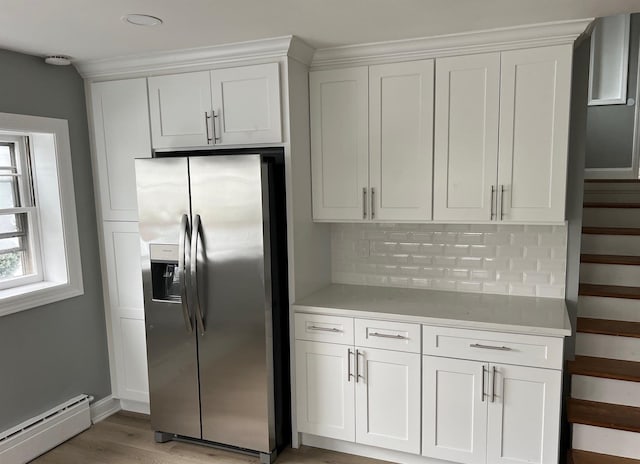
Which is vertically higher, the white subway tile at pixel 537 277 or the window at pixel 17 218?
the window at pixel 17 218

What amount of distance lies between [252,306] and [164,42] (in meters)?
1.51

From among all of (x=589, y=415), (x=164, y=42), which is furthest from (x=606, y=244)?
(x=164, y=42)

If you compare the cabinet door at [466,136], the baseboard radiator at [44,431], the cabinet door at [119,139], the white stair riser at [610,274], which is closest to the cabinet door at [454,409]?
the cabinet door at [466,136]

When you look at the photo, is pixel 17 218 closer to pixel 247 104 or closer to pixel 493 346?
pixel 247 104

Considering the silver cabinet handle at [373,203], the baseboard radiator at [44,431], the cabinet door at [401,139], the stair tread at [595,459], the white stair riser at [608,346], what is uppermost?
the cabinet door at [401,139]

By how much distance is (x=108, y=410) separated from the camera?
3.49 meters

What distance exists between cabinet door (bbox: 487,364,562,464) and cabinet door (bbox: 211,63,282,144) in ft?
5.75

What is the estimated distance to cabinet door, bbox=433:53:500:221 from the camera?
2.60 m

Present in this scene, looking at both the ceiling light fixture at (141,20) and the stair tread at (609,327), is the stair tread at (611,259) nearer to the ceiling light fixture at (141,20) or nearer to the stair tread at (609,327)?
the stair tread at (609,327)

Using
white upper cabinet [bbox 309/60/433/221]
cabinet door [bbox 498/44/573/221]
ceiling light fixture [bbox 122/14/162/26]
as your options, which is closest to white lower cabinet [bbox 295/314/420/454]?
white upper cabinet [bbox 309/60/433/221]

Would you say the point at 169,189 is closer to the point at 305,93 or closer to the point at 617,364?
the point at 305,93

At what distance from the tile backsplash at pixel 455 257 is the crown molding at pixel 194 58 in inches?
47.9

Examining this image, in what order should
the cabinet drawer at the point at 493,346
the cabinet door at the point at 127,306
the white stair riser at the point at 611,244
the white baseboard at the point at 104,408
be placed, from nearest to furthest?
the cabinet drawer at the point at 493,346
the white stair riser at the point at 611,244
the cabinet door at the point at 127,306
the white baseboard at the point at 104,408

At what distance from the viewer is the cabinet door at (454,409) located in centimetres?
252
